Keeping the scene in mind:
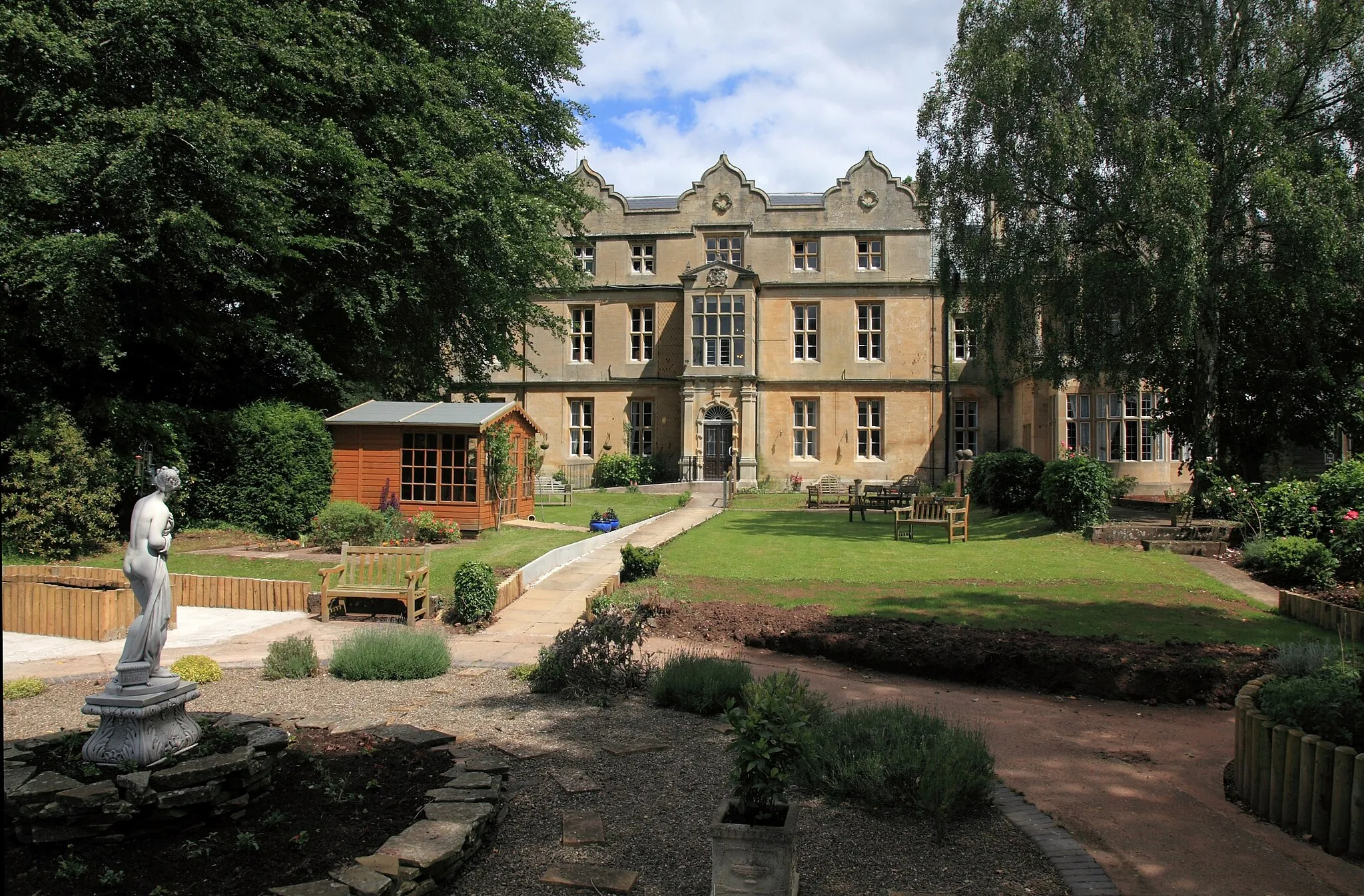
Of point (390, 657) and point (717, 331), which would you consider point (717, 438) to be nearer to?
point (717, 331)

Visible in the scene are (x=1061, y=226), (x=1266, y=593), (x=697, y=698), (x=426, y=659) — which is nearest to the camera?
(x=697, y=698)

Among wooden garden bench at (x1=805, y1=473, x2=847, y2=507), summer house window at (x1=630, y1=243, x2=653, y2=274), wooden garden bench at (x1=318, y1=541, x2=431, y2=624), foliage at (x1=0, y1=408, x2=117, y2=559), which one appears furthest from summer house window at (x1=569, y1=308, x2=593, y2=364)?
wooden garden bench at (x1=318, y1=541, x2=431, y2=624)

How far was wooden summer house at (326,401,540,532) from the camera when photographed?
18688mm

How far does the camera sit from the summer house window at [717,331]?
3431cm

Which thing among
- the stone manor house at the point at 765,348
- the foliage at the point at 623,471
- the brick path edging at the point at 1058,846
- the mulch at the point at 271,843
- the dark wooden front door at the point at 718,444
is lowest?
the brick path edging at the point at 1058,846

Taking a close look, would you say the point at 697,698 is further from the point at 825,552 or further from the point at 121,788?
the point at 825,552

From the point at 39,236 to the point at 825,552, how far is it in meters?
14.9

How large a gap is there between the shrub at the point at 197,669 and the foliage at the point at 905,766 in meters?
5.68

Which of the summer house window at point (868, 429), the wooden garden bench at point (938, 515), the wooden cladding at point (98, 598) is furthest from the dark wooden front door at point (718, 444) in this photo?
the wooden cladding at point (98, 598)

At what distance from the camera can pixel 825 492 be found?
107 ft

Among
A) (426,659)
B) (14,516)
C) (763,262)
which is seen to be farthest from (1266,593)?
(763,262)

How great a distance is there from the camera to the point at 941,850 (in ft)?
16.0

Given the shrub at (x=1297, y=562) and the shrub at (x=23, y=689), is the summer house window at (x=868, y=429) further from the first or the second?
the shrub at (x=23, y=689)

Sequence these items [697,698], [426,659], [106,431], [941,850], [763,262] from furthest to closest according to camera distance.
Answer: [763,262] → [106,431] → [426,659] → [697,698] → [941,850]
